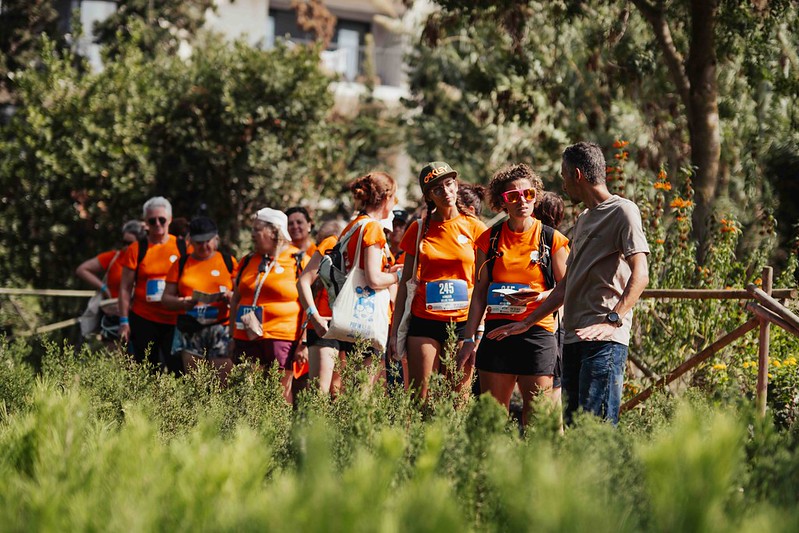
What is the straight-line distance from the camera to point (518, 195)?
6.17 metres

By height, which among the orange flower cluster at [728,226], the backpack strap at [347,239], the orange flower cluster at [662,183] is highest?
the orange flower cluster at [662,183]

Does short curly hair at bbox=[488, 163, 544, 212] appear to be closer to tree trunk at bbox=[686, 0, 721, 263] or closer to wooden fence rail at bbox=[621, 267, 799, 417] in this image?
wooden fence rail at bbox=[621, 267, 799, 417]

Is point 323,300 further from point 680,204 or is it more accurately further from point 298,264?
point 680,204

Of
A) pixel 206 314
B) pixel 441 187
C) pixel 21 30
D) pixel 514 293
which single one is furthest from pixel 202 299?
pixel 21 30

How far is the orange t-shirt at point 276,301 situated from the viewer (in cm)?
808

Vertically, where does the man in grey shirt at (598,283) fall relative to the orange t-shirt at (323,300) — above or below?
above

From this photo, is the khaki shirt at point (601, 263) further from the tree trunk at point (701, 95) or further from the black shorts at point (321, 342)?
the tree trunk at point (701, 95)

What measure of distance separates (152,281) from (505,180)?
13.9 feet

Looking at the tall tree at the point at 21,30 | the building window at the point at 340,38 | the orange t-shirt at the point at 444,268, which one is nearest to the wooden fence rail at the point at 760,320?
the orange t-shirt at the point at 444,268

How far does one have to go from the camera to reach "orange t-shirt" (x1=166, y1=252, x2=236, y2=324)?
29.0ft

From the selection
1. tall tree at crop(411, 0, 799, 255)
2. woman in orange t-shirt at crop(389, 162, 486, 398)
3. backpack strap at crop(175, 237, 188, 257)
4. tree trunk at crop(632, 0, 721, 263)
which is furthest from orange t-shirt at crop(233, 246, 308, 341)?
tree trunk at crop(632, 0, 721, 263)

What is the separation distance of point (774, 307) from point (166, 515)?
3.91m

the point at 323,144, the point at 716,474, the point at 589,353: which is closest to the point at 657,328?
the point at 589,353

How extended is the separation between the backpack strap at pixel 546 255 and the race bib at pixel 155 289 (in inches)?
164
